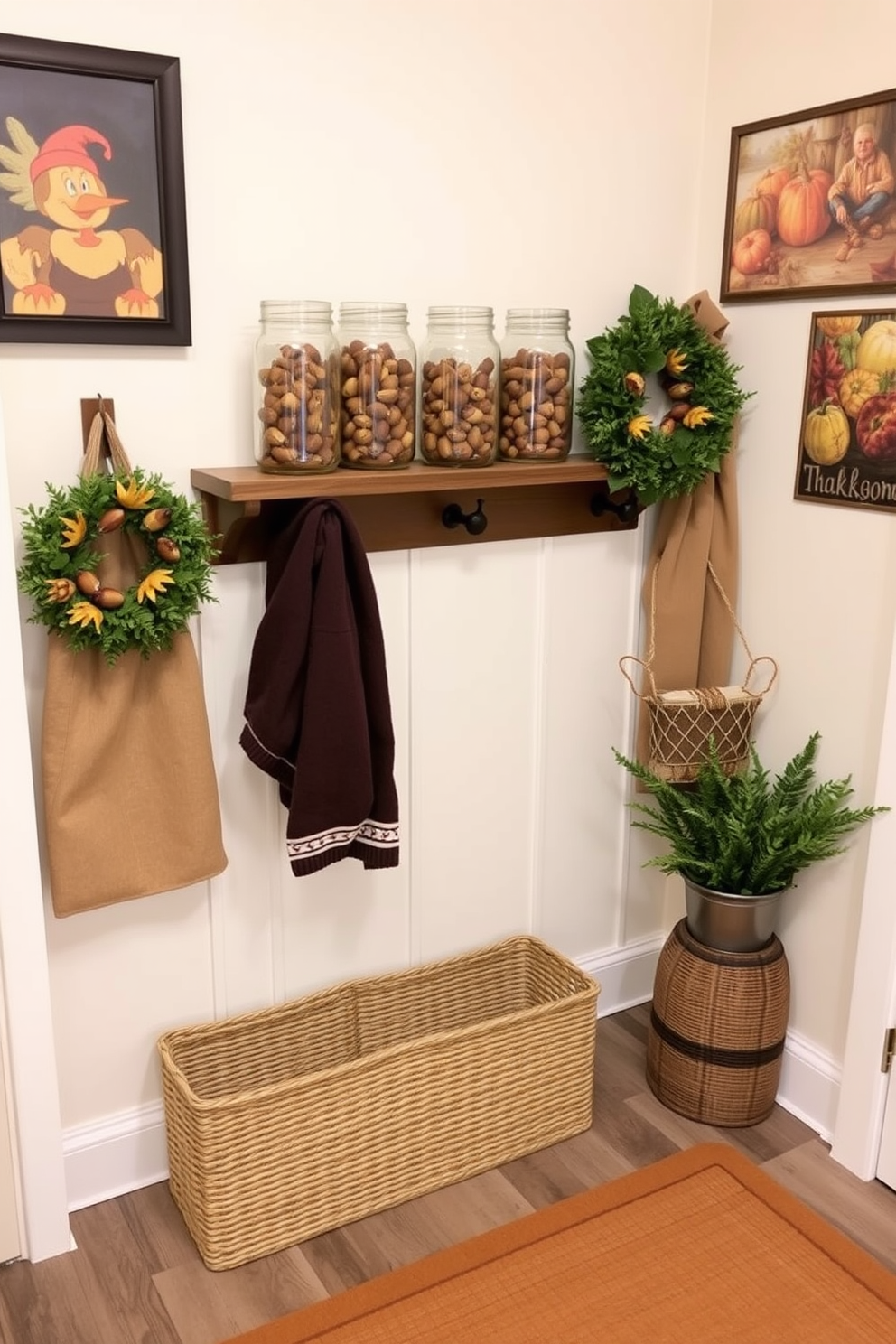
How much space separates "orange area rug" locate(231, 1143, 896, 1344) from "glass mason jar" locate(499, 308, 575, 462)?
135cm

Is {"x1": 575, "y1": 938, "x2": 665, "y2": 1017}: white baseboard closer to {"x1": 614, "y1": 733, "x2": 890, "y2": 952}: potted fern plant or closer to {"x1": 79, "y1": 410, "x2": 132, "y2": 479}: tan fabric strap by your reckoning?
{"x1": 614, "y1": 733, "x2": 890, "y2": 952}: potted fern plant

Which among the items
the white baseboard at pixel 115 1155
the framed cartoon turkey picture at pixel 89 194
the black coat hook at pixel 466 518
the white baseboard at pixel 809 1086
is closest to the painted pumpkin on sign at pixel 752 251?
the black coat hook at pixel 466 518

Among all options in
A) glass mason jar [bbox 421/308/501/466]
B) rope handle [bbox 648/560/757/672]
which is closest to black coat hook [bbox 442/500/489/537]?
glass mason jar [bbox 421/308/501/466]

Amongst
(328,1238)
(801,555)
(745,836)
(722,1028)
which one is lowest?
(328,1238)

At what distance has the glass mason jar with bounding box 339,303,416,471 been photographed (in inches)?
75.4

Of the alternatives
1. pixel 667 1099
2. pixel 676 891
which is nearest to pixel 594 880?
pixel 676 891

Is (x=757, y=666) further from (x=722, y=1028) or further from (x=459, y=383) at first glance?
(x=459, y=383)

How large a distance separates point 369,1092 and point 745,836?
832mm

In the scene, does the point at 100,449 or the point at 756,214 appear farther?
the point at 756,214

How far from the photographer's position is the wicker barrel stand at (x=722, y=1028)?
2.26 meters

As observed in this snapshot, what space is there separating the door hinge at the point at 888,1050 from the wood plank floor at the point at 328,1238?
23 cm

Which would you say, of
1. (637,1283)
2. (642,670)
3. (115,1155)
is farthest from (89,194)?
(637,1283)

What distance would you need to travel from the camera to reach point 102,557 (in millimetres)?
1796

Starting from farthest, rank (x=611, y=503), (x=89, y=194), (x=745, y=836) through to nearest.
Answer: (x=611, y=503), (x=745, y=836), (x=89, y=194)
